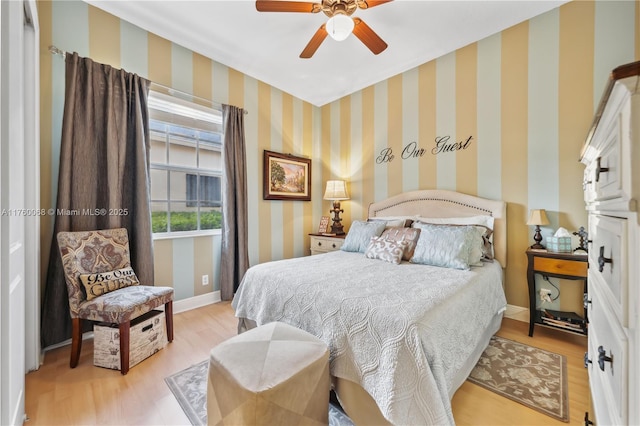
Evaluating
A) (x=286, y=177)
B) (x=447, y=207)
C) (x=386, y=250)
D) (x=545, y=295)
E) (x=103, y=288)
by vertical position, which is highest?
(x=286, y=177)

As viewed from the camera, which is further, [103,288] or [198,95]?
[198,95]

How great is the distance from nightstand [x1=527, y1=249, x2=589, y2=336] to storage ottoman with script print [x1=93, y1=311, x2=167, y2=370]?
310 cm

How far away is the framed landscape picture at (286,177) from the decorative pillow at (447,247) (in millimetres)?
2109

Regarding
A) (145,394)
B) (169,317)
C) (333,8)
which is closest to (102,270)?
(169,317)

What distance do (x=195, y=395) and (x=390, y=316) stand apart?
51.1 inches

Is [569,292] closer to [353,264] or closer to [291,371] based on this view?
[353,264]

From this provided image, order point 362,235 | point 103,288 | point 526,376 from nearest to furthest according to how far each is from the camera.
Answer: point 526,376, point 103,288, point 362,235

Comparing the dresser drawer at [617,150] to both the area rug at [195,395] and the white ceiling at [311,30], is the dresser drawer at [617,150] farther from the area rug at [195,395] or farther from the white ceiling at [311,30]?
the white ceiling at [311,30]

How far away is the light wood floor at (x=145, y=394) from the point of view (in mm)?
1465

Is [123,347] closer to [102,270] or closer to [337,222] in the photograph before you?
[102,270]

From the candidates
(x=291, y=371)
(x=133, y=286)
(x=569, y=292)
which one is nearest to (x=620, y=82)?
(x=291, y=371)

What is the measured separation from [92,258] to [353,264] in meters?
2.05

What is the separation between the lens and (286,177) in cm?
395

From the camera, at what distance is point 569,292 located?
2408 mm
